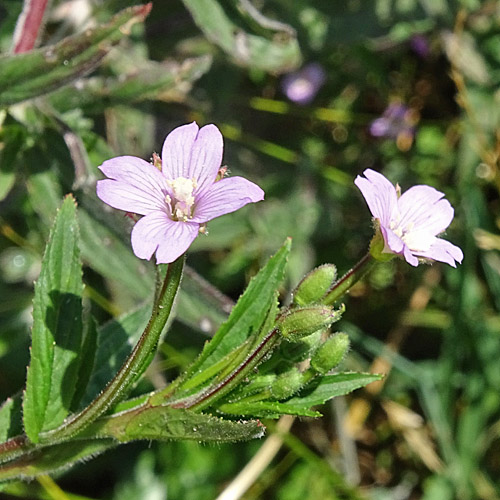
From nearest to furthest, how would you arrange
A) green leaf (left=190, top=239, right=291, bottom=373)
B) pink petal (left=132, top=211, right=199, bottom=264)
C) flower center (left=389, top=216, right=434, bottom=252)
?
pink petal (left=132, top=211, right=199, bottom=264) < flower center (left=389, top=216, right=434, bottom=252) < green leaf (left=190, top=239, right=291, bottom=373)

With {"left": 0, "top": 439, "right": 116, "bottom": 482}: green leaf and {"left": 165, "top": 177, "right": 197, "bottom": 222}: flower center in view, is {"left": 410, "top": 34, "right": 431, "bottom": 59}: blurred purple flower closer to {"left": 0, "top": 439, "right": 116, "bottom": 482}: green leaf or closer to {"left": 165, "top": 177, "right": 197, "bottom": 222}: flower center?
{"left": 165, "top": 177, "right": 197, "bottom": 222}: flower center

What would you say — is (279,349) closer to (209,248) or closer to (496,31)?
(209,248)

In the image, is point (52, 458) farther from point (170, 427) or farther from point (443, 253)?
point (443, 253)

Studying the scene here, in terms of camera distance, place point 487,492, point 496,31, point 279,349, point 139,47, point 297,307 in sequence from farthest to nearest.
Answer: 1. point 496,31
2. point 487,492
3. point 139,47
4. point 279,349
5. point 297,307

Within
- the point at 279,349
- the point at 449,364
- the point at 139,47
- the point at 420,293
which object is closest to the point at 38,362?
the point at 279,349

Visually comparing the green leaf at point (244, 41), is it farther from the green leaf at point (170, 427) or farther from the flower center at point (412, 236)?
the green leaf at point (170, 427)

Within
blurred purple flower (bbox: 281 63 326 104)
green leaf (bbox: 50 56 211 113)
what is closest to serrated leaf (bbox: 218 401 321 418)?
green leaf (bbox: 50 56 211 113)
